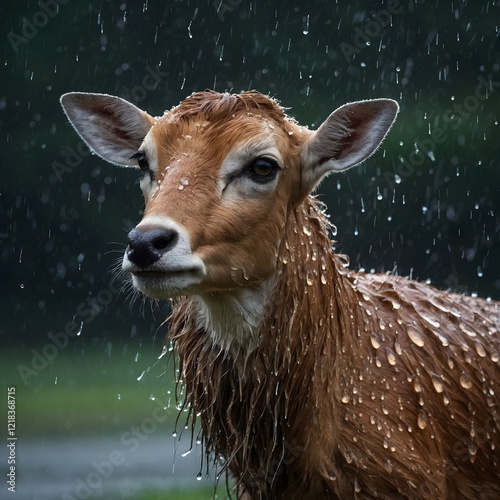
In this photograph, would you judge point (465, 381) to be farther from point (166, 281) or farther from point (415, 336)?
point (166, 281)

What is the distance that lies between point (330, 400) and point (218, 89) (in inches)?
381

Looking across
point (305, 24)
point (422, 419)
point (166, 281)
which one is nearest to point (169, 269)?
point (166, 281)

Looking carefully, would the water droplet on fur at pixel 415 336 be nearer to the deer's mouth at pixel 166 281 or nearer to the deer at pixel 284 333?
the deer at pixel 284 333

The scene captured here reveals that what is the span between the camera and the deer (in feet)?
14.5

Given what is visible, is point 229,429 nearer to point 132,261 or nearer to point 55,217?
point 132,261

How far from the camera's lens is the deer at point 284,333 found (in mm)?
4410

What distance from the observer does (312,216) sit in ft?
15.8

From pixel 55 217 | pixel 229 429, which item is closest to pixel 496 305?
pixel 229 429

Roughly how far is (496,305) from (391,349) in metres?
1.10

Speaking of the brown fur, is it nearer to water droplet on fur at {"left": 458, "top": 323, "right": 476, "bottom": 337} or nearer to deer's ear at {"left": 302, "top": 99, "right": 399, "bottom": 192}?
deer's ear at {"left": 302, "top": 99, "right": 399, "bottom": 192}

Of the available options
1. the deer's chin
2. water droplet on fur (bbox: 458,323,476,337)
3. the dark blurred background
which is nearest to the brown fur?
water droplet on fur (bbox: 458,323,476,337)

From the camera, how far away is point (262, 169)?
450 centimetres

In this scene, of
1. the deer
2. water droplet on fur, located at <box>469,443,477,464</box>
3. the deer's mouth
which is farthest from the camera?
water droplet on fur, located at <box>469,443,477,464</box>

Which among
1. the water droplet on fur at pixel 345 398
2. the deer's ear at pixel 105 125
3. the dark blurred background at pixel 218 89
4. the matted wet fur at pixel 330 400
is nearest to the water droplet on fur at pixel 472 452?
the matted wet fur at pixel 330 400
